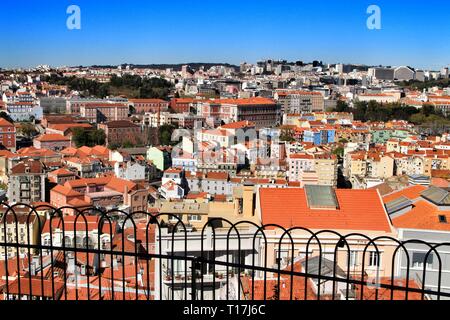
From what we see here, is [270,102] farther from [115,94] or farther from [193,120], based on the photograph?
[115,94]

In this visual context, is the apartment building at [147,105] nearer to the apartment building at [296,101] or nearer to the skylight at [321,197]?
the apartment building at [296,101]

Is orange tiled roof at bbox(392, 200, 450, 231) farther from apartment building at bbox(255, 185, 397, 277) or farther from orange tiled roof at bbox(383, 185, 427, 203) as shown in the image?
orange tiled roof at bbox(383, 185, 427, 203)

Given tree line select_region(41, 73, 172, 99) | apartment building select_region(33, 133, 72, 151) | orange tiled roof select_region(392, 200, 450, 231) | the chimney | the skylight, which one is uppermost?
→ tree line select_region(41, 73, 172, 99)

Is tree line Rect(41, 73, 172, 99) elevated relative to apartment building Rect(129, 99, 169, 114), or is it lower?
elevated

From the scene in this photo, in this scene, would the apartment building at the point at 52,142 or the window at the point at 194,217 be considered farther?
the apartment building at the point at 52,142

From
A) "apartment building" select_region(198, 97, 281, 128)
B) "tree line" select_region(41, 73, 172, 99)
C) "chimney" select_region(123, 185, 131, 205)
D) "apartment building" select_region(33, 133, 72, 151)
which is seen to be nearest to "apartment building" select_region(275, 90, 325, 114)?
"apartment building" select_region(198, 97, 281, 128)

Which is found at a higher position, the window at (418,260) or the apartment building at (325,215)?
the apartment building at (325,215)

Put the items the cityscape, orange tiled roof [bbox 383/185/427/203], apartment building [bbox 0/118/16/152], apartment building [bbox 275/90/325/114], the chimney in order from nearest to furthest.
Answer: the cityscape
orange tiled roof [bbox 383/185/427/203]
the chimney
apartment building [bbox 0/118/16/152]
apartment building [bbox 275/90/325/114]

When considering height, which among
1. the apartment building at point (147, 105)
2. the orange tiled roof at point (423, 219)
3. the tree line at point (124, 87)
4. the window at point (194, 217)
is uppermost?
the tree line at point (124, 87)

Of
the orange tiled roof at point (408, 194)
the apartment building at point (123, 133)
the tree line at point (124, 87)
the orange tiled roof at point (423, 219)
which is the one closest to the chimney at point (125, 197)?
the orange tiled roof at point (408, 194)
